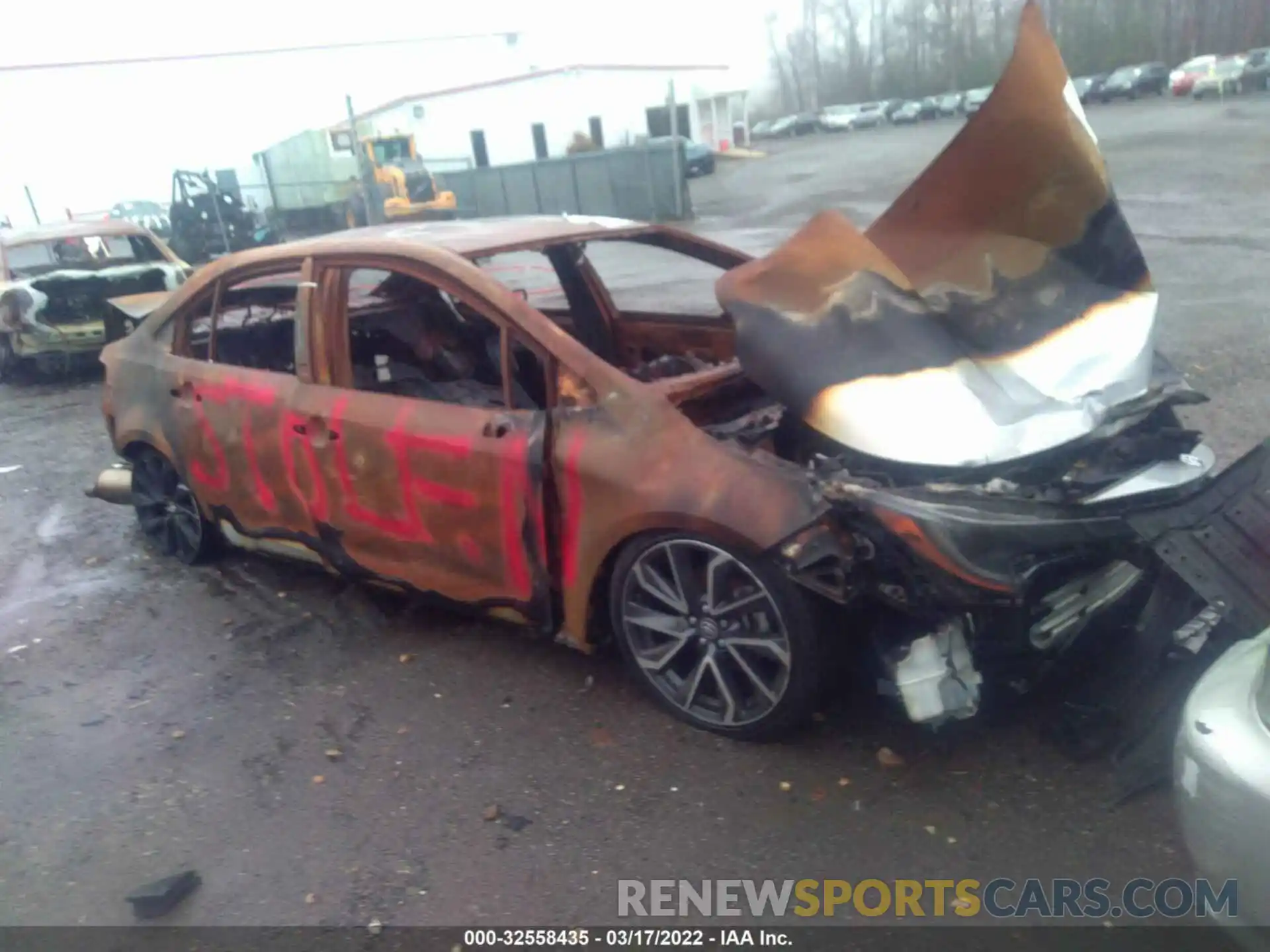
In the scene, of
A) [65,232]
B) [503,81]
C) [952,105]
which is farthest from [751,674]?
[952,105]

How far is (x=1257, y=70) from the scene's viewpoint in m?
37.0

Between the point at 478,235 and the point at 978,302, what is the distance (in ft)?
6.40

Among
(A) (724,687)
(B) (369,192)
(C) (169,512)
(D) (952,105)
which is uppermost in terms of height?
(B) (369,192)

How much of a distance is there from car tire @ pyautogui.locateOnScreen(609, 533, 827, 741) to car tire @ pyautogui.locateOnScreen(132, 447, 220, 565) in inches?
101

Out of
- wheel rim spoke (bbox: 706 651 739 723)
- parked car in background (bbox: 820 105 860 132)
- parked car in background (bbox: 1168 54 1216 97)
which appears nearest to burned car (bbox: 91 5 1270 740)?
wheel rim spoke (bbox: 706 651 739 723)

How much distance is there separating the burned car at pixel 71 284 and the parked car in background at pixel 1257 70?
39.7 metres

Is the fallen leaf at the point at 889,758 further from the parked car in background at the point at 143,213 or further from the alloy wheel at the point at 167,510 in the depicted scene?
the parked car in background at the point at 143,213

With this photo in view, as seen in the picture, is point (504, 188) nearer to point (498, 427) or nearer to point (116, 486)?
point (116, 486)

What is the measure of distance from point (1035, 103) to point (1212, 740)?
2.28 meters

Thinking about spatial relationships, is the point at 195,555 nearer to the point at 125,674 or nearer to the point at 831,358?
the point at 125,674

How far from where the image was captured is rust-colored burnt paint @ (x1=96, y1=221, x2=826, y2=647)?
319cm

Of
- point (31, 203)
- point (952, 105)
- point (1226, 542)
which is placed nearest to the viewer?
point (1226, 542)

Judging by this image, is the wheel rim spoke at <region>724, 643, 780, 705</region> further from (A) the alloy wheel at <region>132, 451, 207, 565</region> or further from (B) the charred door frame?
(A) the alloy wheel at <region>132, 451, 207, 565</region>

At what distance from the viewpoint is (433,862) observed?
9.67 feet
